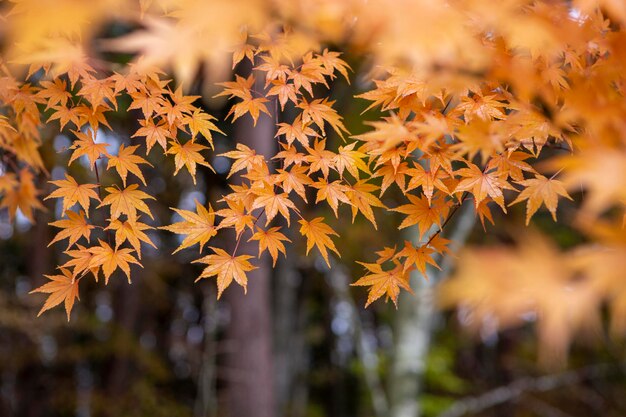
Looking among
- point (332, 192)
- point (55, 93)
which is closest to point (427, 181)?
point (332, 192)

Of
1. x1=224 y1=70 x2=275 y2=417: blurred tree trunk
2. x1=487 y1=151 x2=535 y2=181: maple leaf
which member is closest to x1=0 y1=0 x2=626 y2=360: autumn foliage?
x1=487 y1=151 x2=535 y2=181: maple leaf

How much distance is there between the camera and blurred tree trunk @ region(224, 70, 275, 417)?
3473 millimetres

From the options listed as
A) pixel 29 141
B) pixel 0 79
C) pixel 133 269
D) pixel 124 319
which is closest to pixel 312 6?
pixel 0 79

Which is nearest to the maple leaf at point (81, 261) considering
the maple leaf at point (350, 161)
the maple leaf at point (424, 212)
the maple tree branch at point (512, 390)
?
the maple leaf at point (350, 161)

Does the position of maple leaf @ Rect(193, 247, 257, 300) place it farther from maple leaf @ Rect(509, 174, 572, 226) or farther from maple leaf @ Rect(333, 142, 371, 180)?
maple leaf @ Rect(509, 174, 572, 226)

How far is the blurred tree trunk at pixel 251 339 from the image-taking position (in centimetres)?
347

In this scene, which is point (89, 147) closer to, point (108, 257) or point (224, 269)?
point (108, 257)

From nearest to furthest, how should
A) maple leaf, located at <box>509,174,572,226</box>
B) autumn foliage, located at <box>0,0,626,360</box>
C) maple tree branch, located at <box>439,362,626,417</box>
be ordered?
autumn foliage, located at <box>0,0,626,360</box> → maple leaf, located at <box>509,174,572,226</box> → maple tree branch, located at <box>439,362,626,417</box>

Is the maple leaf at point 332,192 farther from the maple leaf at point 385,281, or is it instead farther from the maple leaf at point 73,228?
the maple leaf at point 73,228

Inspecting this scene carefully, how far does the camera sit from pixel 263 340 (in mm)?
3600

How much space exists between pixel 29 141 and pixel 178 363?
6.37 m

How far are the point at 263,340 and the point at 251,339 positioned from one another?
8cm

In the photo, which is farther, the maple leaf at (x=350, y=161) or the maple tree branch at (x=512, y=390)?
the maple tree branch at (x=512, y=390)

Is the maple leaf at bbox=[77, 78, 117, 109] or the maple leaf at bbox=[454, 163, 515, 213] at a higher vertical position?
the maple leaf at bbox=[454, 163, 515, 213]
